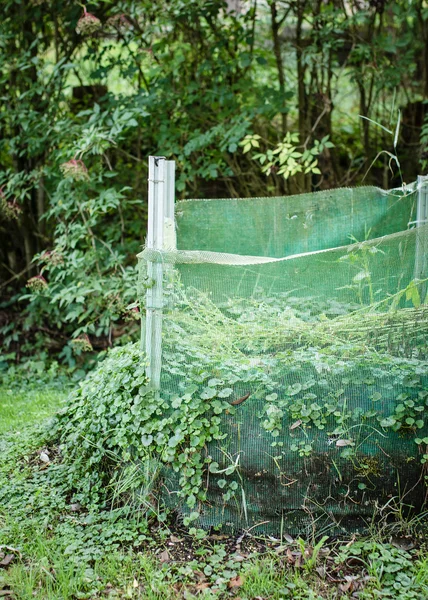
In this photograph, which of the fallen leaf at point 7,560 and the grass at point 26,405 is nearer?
the fallen leaf at point 7,560

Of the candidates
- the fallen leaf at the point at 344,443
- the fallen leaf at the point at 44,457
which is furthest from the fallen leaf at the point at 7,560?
the fallen leaf at the point at 344,443

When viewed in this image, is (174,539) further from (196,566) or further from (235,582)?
(235,582)

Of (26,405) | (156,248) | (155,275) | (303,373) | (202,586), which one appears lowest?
(202,586)

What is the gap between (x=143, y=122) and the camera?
563cm

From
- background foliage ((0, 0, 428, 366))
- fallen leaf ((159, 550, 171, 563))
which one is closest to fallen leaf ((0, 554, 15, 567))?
fallen leaf ((159, 550, 171, 563))

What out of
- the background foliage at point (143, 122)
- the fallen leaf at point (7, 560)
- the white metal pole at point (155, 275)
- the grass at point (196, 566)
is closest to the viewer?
the grass at point (196, 566)

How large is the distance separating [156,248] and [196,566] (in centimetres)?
142

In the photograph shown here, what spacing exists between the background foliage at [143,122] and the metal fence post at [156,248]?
1734mm

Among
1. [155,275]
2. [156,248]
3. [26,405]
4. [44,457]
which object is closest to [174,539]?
[44,457]

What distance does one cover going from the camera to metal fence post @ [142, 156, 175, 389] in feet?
9.72

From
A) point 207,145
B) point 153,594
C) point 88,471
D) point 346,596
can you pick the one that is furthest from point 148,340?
point 207,145

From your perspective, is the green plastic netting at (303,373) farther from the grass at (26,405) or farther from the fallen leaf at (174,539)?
the grass at (26,405)

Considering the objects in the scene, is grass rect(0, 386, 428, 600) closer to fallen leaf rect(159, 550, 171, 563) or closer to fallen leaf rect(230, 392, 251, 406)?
fallen leaf rect(159, 550, 171, 563)

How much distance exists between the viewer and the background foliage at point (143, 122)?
16.4 feet
